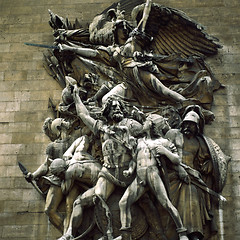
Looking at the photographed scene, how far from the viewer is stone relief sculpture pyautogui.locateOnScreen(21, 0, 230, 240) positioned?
1111 centimetres

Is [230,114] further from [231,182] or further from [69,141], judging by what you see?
[69,141]

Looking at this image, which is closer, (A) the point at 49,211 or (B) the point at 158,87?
(A) the point at 49,211

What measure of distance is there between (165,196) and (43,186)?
2.50 m

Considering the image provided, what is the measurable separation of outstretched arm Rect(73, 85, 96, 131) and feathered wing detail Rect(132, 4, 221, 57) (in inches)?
83.9

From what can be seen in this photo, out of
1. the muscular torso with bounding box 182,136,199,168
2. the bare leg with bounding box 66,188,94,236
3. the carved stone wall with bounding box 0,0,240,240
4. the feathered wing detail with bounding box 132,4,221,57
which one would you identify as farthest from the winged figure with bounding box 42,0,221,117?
the bare leg with bounding box 66,188,94,236

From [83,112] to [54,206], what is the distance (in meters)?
1.93

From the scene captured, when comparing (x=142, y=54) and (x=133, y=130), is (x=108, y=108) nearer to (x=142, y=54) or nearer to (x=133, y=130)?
(x=133, y=130)

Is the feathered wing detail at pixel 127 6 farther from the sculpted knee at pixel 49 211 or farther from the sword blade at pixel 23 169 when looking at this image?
the sculpted knee at pixel 49 211

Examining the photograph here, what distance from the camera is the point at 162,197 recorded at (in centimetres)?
1094

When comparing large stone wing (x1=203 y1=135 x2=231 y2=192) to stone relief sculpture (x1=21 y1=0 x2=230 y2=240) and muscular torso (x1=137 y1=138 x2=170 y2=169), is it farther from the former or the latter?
muscular torso (x1=137 y1=138 x2=170 y2=169)

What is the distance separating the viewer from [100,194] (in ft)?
36.4

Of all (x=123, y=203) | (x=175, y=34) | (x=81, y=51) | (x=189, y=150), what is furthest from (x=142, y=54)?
(x=123, y=203)

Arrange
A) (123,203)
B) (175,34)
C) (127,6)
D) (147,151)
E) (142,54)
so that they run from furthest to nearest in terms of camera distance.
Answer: (127,6), (175,34), (142,54), (147,151), (123,203)

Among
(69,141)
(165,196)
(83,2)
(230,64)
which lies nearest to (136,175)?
(165,196)
